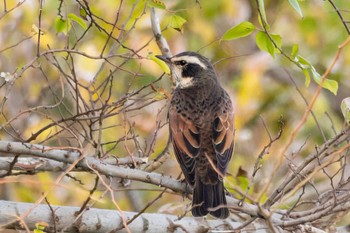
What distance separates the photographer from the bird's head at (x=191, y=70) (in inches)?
316

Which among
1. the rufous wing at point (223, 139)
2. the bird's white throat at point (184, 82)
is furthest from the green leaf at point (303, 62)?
the bird's white throat at point (184, 82)

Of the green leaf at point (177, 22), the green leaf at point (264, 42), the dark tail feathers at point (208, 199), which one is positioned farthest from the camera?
the green leaf at point (177, 22)

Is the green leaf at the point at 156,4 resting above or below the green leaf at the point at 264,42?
above

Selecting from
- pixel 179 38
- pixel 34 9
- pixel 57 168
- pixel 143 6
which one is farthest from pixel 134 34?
pixel 57 168

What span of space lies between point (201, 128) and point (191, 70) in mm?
739

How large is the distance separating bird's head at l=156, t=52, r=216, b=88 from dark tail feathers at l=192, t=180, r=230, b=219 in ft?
4.27

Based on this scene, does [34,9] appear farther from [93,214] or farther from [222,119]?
[93,214]

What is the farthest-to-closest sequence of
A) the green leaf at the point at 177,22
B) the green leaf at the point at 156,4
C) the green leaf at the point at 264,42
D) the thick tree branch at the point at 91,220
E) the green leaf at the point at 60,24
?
1. the green leaf at the point at 177,22
2. the green leaf at the point at 156,4
3. the green leaf at the point at 60,24
4. the green leaf at the point at 264,42
5. the thick tree branch at the point at 91,220

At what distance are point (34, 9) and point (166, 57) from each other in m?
3.26

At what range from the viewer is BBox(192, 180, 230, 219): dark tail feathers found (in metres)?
6.68

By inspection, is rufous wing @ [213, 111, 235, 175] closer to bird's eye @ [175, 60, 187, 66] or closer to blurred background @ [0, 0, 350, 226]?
bird's eye @ [175, 60, 187, 66]

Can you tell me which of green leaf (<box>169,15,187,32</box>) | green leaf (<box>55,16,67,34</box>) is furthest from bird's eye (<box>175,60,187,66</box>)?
green leaf (<box>55,16,67,34</box>)

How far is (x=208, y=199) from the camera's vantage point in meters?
6.91

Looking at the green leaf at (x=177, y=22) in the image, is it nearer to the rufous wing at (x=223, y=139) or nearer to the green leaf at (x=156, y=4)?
the green leaf at (x=156, y=4)
